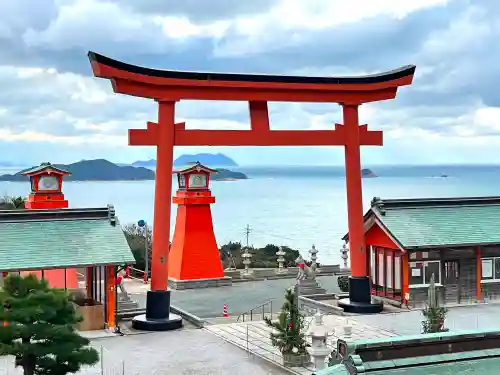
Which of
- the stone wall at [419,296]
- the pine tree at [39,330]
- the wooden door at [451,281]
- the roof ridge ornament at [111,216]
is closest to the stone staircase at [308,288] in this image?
the stone wall at [419,296]

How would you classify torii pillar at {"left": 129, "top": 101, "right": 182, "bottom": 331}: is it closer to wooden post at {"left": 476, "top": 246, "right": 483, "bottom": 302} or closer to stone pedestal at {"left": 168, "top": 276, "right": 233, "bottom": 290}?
stone pedestal at {"left": 168, "top": 276, "right": 233, "bottom": 290}

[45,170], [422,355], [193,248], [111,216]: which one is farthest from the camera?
[45,170]

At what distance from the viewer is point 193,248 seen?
3105cm

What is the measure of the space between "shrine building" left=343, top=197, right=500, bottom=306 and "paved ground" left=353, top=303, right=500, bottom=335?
1.23 meters

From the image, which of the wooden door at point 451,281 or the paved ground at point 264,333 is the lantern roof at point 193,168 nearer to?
the paved ground at point 264,333

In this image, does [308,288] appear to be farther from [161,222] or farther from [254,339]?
[161,222]

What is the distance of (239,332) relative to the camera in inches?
864

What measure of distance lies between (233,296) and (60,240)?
894 cm

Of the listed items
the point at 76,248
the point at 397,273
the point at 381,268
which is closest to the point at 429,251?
the point at 397,273

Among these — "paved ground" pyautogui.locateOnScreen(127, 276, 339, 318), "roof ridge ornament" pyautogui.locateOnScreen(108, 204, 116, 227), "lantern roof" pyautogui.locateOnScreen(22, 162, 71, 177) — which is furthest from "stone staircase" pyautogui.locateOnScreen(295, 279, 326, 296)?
"lantern roof" pyautogui.locateOnScreen(22, 162, 71, 177)

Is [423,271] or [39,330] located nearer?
[39,330]

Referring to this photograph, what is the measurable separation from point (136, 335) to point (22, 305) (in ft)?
27.8

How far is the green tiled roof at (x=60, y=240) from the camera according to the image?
21.0 meters

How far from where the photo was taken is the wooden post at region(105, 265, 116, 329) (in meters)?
21.8
